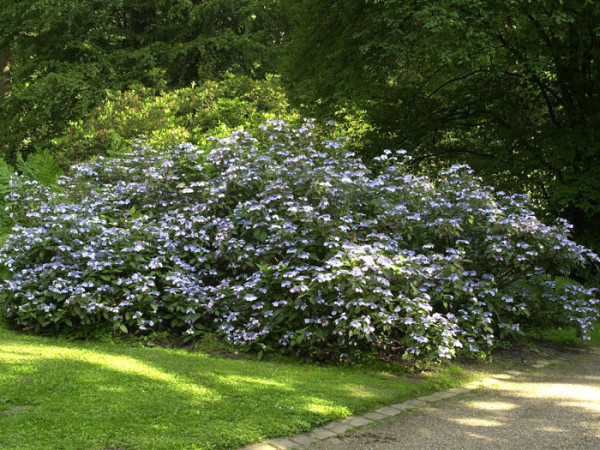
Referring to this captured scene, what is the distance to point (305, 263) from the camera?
19.9ft

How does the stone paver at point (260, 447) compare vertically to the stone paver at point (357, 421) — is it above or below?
below

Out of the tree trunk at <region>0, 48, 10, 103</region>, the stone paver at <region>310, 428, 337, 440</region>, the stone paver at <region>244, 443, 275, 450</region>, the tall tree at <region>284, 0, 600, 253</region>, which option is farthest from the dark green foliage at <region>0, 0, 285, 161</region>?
the stone paver at <region>244, 443, 275, 450</region>

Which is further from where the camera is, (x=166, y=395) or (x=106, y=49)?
(x=106, y=49)

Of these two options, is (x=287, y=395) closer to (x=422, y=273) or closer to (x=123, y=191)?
(x=422, y=273)

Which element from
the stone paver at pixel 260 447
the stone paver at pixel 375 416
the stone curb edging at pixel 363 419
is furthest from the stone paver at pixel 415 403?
the stone paver at pixel 260 447

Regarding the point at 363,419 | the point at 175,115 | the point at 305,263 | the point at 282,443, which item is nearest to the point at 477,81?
the point at 305,263

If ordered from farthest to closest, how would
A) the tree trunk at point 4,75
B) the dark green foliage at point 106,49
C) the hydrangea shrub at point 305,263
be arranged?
the tree trunk at point 4,75
the dark green foliage at point 106,49
the hydrangea shrub at point 305,263

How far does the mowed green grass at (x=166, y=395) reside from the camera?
139 inches

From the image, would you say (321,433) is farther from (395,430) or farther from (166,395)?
(166,395)

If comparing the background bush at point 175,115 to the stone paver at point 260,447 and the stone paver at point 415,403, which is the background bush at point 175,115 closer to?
the stone paver at point 415,403

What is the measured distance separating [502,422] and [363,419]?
1.08 m

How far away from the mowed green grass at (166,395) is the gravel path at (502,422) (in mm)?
319

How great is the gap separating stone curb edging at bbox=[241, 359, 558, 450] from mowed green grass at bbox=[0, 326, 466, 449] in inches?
2.7

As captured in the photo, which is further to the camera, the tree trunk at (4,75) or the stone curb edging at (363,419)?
the tree trunk at (4,75)
